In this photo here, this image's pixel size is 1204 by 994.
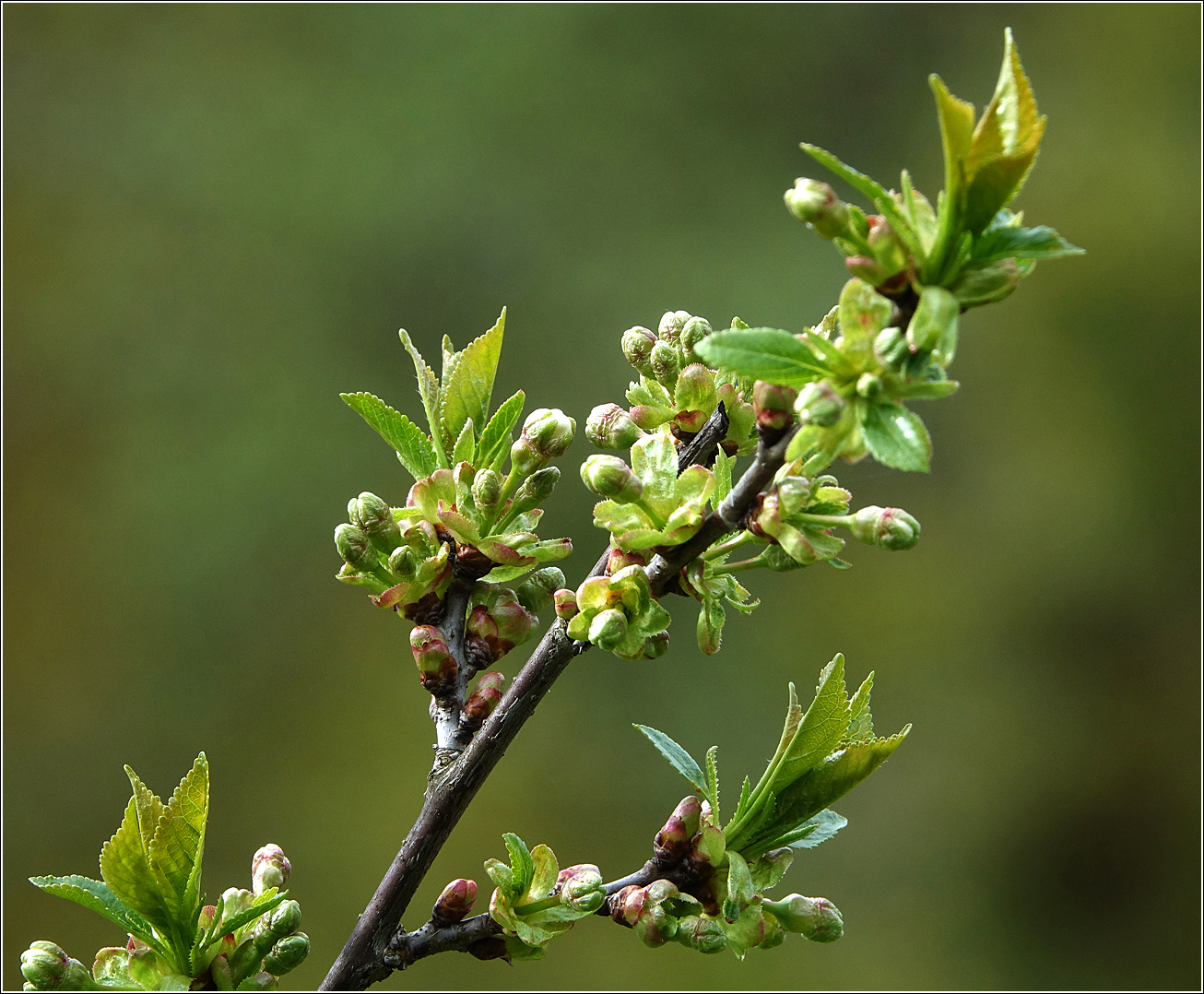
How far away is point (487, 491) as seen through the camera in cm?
54

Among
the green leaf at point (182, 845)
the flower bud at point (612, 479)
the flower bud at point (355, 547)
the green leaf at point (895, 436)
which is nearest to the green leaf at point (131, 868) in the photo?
the green leaf at point (182, 845)

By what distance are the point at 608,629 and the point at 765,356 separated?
0.43 feet

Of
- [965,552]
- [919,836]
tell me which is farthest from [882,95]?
[919,836]

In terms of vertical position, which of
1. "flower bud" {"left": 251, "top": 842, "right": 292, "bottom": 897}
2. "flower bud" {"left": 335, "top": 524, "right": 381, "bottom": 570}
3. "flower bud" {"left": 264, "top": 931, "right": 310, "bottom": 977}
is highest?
"flower bud" {"left": 335, "top": 524, "right": 381, "bottom": 570}

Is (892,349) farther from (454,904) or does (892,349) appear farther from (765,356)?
(454,904)

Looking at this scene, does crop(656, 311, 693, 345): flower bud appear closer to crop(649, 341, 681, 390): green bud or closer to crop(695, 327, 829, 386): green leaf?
crop(649, 341, 681, 390): green bud

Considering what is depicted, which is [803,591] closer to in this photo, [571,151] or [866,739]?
[571,151]

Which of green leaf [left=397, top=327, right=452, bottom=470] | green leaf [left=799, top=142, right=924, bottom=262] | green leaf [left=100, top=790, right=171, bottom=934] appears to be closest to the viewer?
green leaf [left=799, top=142, right=924, bottom=262]

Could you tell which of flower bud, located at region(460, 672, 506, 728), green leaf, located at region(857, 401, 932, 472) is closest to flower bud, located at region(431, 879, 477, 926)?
flower bud, located at region(460, 672, 506, 728)

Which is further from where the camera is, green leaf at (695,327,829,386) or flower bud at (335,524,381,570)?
flower bud at (335,524,381,570)

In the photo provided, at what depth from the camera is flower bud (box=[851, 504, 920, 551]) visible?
1.38 feet

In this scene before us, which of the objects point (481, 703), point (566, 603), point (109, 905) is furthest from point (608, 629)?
point (109, 905)

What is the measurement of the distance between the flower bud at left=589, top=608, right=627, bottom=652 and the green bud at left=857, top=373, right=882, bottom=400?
140 mm

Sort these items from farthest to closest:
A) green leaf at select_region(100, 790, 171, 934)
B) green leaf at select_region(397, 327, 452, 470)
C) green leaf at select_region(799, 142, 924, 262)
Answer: green leaf at select_region(397, 327, 452, 470), green leaf at select_region(100, 790, 171, 934), green leaf at select_region(799, 142, 924, 262)
